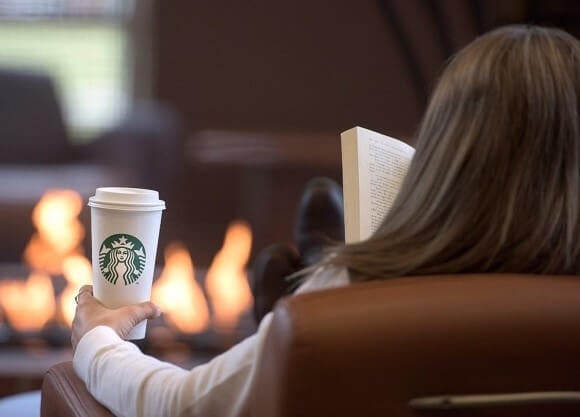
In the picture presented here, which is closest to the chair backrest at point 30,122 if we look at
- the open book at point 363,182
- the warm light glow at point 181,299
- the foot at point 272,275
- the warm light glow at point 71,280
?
the warm light glow at point 71,280

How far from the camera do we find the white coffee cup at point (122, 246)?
4.54 ft

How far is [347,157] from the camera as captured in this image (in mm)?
1396

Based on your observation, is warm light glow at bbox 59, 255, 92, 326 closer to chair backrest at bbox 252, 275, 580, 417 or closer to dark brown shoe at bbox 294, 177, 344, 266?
dark brown shoe at bbox 294, 177, 344, 266

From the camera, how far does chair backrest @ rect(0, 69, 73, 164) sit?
463 cm

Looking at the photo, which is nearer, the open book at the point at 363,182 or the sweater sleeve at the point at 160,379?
the sweater sleeve at the point at 160,379

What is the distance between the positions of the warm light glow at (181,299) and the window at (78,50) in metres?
1.43

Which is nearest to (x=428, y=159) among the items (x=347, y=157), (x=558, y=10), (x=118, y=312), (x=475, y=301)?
(x=475, y=301)

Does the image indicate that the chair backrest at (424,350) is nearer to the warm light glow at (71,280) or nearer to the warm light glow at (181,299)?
the warm light glow at (181,299)

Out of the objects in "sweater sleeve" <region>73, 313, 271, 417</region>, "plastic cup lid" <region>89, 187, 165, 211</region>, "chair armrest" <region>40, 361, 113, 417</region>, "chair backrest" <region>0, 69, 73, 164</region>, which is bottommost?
"chair backrest" <region>0, 69, 73, 164</region>

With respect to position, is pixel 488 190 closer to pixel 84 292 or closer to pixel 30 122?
pixel 84 292

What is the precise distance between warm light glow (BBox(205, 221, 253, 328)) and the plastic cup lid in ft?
5.22

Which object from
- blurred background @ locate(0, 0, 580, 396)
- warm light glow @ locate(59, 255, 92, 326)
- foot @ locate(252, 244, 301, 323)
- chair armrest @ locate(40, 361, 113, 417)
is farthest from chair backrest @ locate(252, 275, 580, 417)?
blurred background @ locate(0, 0, 580, 396)

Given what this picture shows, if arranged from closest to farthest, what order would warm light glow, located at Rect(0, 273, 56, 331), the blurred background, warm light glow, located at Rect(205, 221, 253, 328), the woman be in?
the woman → warm light glow, located at Rect(0, 273, 56, 331) → warm light glow, located at Rect(205, 221, 253, 328) → the blurred background

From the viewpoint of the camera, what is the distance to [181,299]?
123 inches
